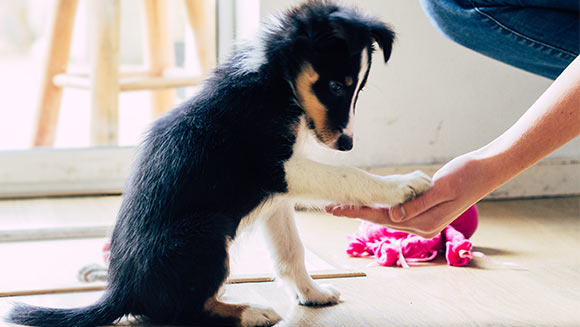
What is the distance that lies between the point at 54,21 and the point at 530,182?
6.91 feet

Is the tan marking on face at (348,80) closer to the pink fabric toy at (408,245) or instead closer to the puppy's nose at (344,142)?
the puppy's nose at (344,142)

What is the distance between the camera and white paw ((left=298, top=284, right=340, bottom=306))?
5.82 feet

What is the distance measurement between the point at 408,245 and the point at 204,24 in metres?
1.57

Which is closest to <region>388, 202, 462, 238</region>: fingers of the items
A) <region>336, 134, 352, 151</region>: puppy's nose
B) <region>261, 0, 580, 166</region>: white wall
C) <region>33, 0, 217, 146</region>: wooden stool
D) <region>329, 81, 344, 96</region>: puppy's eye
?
<region>336, 134, 352, 151</region>: puppy's nose

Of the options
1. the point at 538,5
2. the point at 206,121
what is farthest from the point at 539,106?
the point at 206,121

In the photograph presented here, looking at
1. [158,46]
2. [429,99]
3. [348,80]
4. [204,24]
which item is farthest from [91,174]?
[348,80]

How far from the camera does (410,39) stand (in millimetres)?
2992

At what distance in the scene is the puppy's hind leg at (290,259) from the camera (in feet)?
5.83

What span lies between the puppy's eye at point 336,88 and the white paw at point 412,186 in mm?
250

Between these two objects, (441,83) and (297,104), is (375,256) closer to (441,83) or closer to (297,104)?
(297,104)

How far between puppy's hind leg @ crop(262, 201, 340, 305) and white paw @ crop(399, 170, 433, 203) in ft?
0.97

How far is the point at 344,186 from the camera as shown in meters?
1.59

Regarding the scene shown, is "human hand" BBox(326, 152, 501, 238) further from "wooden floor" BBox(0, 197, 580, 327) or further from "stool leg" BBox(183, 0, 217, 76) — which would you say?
"stool leg" BBox(183, 0, 217, 76)

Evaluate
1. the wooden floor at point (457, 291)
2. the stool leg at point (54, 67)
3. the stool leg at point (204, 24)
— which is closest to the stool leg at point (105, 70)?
the stool leg at point (54, 67)
